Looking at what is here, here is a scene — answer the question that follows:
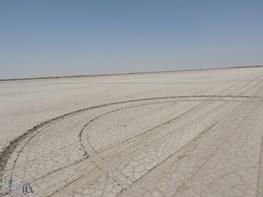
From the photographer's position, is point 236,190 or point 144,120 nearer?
point 236,190

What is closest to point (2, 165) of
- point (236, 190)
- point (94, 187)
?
point (94, 187)

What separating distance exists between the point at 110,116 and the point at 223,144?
16.9 ft

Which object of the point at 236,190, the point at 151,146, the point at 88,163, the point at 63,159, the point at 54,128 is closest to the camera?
the point at 236,190

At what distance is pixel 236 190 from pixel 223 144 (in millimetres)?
2033

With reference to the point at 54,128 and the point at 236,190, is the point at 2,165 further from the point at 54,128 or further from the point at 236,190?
the point at 236,190

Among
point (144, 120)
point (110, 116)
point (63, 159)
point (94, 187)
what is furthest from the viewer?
point (110, 116)

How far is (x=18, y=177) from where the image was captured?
4320mm

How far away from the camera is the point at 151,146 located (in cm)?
562

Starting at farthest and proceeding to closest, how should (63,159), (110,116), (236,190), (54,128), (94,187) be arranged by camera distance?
(110,116), (54,128), (63,159), (94,187), (236,190)

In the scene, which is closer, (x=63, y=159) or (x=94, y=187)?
(x=94, y=187)

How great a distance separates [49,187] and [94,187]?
75cm

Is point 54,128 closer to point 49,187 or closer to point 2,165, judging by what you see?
point 2,165

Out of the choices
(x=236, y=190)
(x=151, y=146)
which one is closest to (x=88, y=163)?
(x=151, y=146)

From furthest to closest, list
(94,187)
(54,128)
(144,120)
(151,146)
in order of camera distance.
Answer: (144,120) < (54,128) < (151,146) < (94,187)
